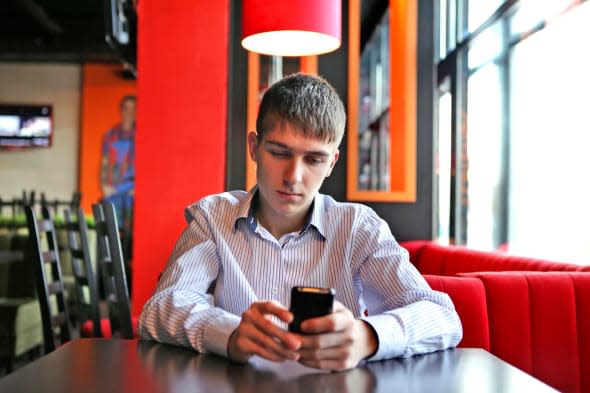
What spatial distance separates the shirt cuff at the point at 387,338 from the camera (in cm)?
132

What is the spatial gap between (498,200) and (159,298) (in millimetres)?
3724

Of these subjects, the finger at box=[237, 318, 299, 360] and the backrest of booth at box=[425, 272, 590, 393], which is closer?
the finger at box=[237, 318, 299, 360]

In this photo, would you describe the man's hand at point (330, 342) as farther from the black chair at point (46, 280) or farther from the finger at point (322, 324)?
the black chair at point (46, 280)

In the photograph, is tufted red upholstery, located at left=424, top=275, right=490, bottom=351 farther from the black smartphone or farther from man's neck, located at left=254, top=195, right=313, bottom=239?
the black smartphone

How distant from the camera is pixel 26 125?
13.2 meters

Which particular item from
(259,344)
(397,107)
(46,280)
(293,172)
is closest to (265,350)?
(259,344)

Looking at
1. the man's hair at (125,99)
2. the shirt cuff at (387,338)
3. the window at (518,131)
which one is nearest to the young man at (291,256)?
the shirt cuff at (387,338)

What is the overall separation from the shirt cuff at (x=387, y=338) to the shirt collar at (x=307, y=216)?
1.13ft

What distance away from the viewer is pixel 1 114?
13281 mm

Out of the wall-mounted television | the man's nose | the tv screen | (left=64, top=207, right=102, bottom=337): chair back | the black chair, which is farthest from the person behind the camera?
the wall-mounted television

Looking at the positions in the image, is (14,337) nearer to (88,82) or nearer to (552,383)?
(552,383)

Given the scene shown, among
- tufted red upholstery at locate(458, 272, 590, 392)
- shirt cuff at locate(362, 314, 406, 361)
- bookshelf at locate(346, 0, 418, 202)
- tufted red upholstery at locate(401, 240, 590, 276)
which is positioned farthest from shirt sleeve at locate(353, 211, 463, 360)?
bookshelf at locate(346, 0, 418, 202)

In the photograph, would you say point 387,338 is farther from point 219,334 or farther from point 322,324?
point 219,334

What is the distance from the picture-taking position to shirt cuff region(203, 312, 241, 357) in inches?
51.5
